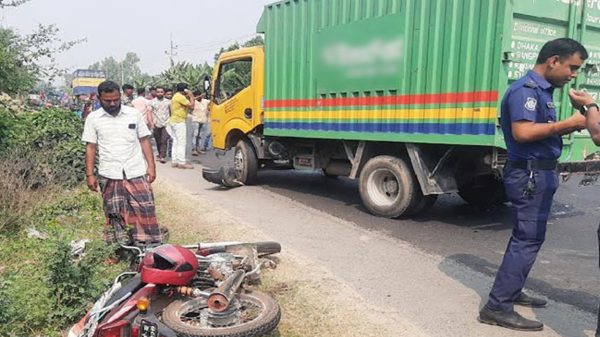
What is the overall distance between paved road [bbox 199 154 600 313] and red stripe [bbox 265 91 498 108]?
140 cm

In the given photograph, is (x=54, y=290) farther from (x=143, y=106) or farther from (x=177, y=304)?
(x=143, y=106)

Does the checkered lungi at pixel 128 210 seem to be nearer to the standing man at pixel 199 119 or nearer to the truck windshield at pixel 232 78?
the truck windshield at pixel 232 78

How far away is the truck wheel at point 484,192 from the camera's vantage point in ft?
23.0

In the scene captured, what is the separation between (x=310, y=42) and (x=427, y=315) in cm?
482

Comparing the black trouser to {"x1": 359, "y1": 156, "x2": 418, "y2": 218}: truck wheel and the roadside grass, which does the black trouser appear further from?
{"x1": 359, "y1": 156, "x2": 418, "y2": 218}: truck wheel

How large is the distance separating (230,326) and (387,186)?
13.7 ft

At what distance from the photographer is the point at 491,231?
5961 millimetres

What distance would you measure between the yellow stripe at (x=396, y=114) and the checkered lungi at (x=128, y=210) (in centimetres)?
300

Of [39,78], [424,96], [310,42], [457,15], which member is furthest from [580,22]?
[39,78]

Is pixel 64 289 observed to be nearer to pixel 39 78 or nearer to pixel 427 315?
pixel 427 315

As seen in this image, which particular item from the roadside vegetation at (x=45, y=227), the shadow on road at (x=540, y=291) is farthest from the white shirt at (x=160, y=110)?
the shadow on road at (x=540, y=291)

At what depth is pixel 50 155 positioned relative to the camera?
7223mm

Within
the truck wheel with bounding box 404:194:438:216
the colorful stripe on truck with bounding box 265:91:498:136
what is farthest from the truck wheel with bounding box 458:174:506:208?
the colorful stripe on truck with bounding box 265:91:498:136

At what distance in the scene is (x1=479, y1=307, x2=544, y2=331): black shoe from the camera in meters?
3.25
